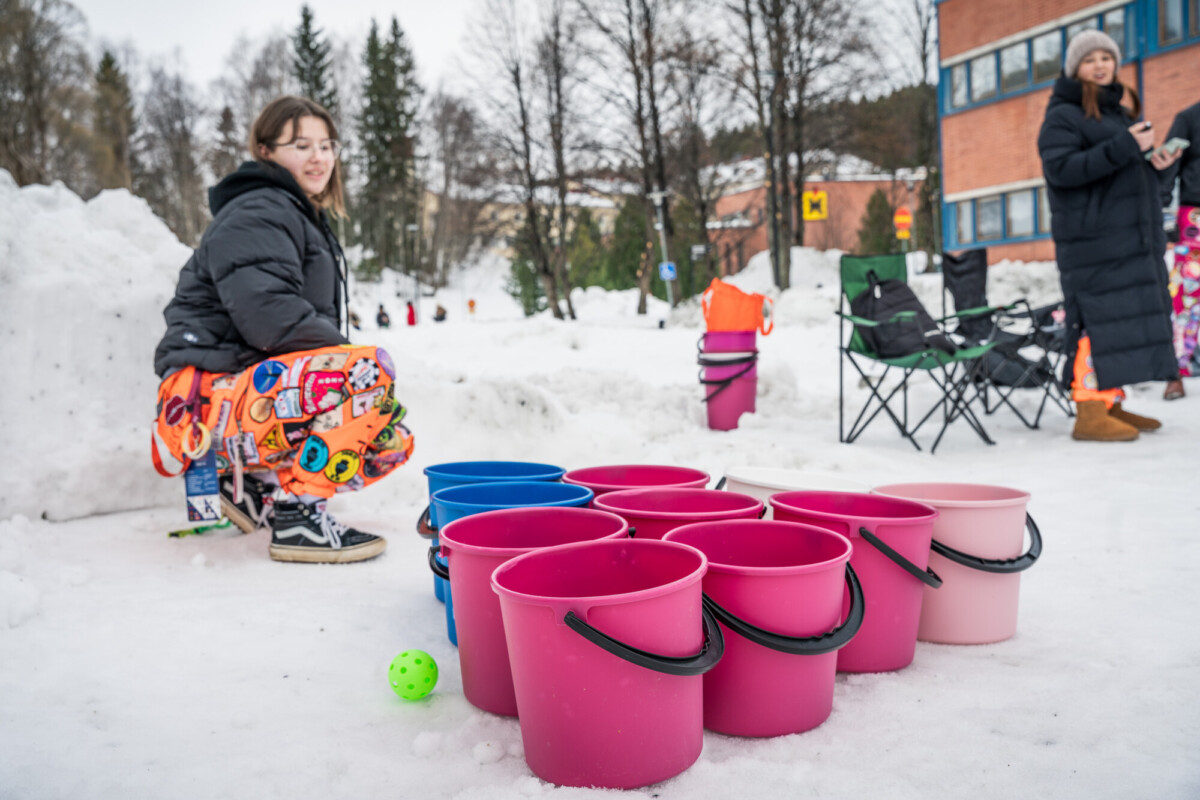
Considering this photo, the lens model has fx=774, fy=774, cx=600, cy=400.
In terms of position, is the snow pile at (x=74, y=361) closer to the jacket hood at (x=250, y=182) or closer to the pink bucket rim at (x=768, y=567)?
the jacket hood at (x=250, y=182)

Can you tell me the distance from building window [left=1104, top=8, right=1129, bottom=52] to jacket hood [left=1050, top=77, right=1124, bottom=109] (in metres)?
13.0

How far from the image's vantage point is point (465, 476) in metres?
2.12

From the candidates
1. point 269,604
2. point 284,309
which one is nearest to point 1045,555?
point 269,604

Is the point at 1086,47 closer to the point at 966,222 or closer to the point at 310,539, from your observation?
the point at 310,539

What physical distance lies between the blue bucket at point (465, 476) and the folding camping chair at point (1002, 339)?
125 inches

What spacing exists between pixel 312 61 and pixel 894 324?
98.0ft

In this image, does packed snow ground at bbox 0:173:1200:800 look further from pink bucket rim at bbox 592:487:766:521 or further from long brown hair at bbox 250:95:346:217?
long brown hair at bbox 250:95:346:217

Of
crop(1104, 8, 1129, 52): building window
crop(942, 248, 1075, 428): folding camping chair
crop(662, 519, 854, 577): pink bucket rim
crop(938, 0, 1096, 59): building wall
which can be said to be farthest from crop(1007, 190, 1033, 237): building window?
crop(662, 519, 854, 577): pink bucket rim

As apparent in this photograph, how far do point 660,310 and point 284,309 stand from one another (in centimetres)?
1740

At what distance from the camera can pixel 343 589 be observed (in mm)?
2262

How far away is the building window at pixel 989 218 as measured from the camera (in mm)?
16750

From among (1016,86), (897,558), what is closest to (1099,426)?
(897,558)

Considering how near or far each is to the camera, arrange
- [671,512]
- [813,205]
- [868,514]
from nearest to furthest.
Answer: [671,512], [868,514], [813,205]

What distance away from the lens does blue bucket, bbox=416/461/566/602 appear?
6.72 feet
